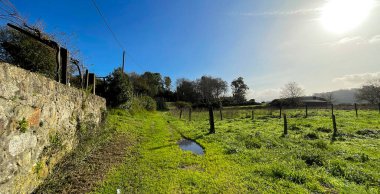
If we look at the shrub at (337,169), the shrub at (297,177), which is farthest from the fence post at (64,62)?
the shrub at (337,169)

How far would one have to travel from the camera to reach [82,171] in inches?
229

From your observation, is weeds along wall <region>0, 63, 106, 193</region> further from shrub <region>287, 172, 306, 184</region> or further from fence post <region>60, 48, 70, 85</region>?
shrub <region>287, 172, 306, 184</region>

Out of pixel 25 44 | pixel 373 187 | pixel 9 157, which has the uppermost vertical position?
pixel 25 44

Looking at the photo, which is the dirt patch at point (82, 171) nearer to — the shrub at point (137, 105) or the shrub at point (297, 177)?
the shrub at point (297, 177)

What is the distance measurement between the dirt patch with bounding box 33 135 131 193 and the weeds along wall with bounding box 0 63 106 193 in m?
0.22

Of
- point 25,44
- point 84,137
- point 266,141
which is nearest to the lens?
point 84,137

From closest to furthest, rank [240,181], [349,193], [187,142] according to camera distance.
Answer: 1. [349,193]
2. [240,181]
3. [187,142]

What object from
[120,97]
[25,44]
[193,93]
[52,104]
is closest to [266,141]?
[52,104]

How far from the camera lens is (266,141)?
10.2 m

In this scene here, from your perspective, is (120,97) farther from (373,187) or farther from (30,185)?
(373,187)

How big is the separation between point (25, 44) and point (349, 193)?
39.4 ft

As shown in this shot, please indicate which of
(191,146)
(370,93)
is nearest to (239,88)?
(370,93)

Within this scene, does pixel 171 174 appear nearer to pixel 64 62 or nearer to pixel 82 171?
pixel 82 171

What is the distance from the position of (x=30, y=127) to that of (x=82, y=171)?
2014 mm
